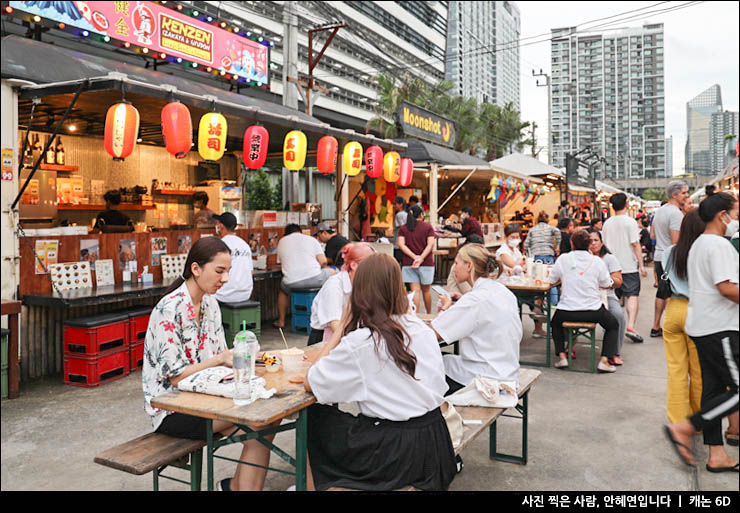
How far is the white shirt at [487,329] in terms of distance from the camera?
3.52 metres

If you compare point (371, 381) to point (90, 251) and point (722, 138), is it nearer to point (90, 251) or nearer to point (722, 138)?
point (722, 138)

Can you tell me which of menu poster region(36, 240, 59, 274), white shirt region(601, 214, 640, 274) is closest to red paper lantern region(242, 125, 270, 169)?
menu poster region(36, 240, 59, 274)

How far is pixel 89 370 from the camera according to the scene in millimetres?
5477

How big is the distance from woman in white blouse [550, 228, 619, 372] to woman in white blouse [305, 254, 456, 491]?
381 centimetres

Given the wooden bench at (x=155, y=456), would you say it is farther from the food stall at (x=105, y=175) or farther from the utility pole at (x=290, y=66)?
the utility pole at (x=290, y=66)

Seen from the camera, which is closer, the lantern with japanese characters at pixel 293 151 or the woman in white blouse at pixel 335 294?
the woman in white blouse at pixel 335 294

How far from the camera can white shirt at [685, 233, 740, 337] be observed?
1144 mm

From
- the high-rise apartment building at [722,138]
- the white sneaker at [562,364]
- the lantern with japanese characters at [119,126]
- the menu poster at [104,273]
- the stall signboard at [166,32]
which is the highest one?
the stall signboard at [166,32]

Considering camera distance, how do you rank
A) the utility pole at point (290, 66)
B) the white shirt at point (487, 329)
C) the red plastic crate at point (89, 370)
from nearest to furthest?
1. the white shirt at point (487, 329)
2. the red plastic crate at point (89, 370)
3. the utility pole at point (290, 66)

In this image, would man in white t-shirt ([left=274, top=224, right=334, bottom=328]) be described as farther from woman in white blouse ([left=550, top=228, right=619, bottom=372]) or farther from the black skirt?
the black skirt

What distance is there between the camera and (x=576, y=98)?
148 cm

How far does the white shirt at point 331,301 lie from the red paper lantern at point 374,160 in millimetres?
6518

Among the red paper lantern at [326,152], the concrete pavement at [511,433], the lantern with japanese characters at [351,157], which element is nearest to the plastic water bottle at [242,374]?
the concrete pavement at [511,433]

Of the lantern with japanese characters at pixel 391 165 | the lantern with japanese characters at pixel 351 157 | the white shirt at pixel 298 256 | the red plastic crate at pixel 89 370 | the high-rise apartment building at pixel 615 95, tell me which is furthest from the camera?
the lantern with japanese characters at pixel 391 165
